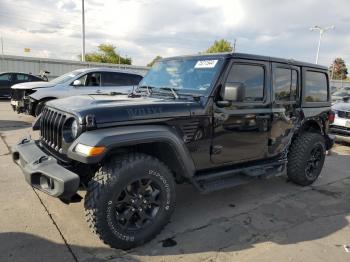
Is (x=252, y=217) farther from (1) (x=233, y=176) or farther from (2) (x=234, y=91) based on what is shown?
(2) (x=234, y=91)

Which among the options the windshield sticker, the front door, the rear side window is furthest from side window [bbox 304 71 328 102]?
the rear side window

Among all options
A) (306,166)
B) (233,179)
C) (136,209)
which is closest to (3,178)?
(136,209)

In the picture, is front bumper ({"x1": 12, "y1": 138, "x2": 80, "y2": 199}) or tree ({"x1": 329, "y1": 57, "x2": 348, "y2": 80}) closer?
front bumper ({"x1": 12, "y1": 138, "x2": 80, "y2": 199})

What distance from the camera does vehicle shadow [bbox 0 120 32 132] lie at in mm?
8809

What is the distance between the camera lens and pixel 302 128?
5.18 metres

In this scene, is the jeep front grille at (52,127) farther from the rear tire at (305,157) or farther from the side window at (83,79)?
the side window at (83,79)

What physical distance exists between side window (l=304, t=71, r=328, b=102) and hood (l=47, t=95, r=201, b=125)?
92.0 inches

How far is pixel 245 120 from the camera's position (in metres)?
4.03

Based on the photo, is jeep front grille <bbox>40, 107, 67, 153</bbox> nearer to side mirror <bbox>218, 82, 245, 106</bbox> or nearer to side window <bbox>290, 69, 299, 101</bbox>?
side mirror <bbox>218, 82, 245, 106</bbox>

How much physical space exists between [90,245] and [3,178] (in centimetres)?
237

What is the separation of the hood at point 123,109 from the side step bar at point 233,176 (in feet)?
2.65

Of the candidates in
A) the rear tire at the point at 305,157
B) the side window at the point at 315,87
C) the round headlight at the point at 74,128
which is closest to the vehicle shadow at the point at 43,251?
the round headlight at the point at 74,128

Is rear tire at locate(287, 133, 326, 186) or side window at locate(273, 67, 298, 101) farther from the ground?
side window at locate(273, 67, 298, 101)

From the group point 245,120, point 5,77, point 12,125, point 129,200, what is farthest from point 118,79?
point 5,77
